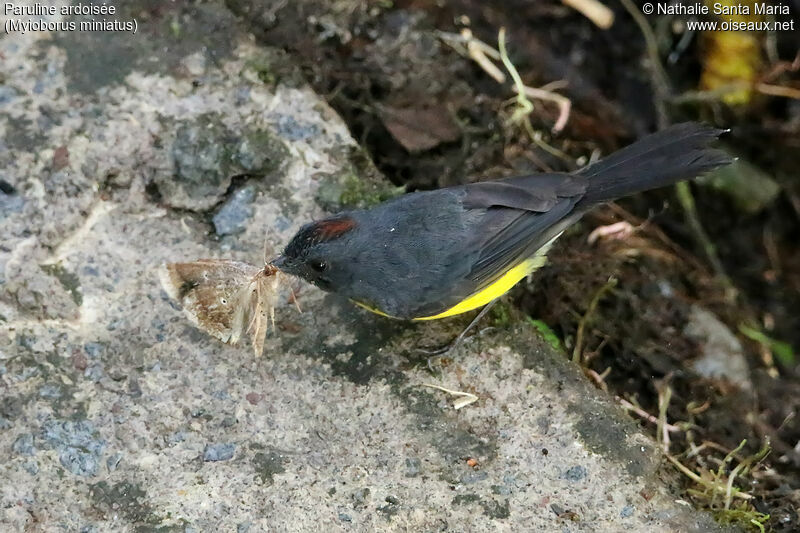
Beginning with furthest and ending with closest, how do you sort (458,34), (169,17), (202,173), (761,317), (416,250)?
(761,317), (458,34), (169,17), (202,173), (416,250)

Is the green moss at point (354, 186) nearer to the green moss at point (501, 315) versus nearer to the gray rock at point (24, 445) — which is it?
the green moss at point (501, 315)

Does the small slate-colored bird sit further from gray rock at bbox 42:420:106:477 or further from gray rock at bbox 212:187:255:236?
gray rock at bbox 42:420:106:477

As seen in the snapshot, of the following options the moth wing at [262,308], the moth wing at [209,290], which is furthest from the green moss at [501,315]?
the moth wing at [209,290]

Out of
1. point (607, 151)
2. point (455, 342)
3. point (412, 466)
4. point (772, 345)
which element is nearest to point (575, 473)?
point (412, 466)

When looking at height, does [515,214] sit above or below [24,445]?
above

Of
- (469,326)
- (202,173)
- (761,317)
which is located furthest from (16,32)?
(761,317)

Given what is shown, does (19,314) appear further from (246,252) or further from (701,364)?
(701,364)

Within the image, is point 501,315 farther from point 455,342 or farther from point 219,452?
point 219,452
